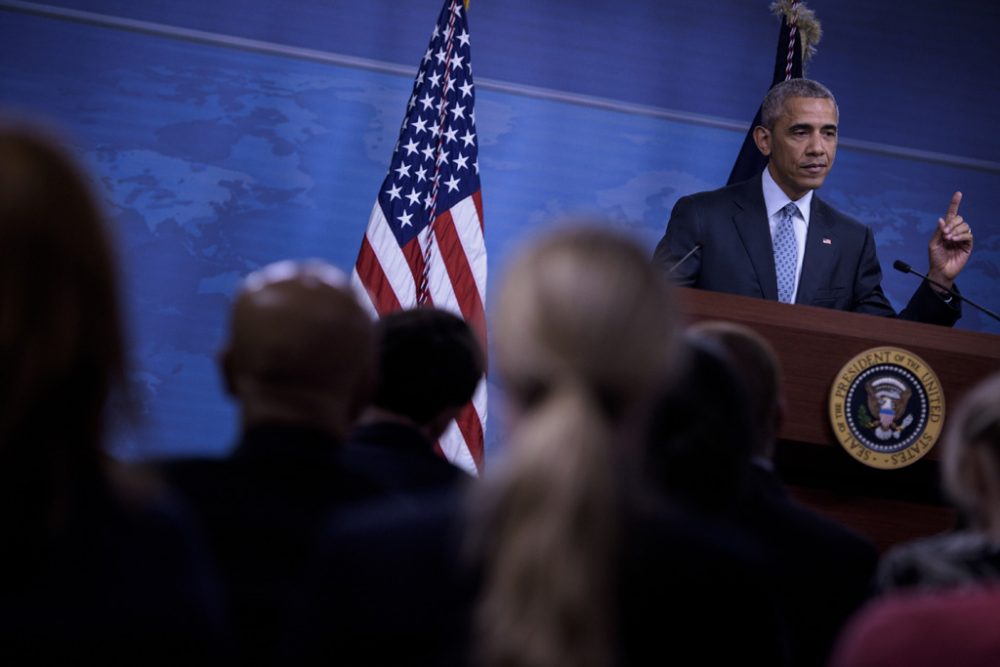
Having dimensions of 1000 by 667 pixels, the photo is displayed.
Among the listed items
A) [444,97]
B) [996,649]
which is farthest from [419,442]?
[444,97]

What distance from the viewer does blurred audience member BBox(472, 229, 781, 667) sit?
900 millimetres

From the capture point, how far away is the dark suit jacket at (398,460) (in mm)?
1607

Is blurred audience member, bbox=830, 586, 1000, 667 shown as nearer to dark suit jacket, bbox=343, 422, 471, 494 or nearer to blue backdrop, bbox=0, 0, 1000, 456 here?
dark suit jacket, bbox=343, 422, 471, 494

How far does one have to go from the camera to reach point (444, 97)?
13.8 ft

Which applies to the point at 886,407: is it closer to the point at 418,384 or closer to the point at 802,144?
the point at 418,384

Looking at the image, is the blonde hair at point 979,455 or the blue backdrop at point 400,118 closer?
the blonde hair at point 979,455

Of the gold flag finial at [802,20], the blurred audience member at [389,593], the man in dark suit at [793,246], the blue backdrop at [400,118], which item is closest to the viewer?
the blurred audience member at [389,593]

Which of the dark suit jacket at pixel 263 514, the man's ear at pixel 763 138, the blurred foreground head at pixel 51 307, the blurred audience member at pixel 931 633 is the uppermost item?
the blurred foreground head at pixel 51 307

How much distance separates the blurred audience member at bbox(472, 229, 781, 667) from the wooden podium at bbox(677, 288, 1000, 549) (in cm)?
154

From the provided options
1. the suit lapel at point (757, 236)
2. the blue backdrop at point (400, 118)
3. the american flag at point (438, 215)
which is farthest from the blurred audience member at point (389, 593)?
the blue backdrop at point (400, 118)

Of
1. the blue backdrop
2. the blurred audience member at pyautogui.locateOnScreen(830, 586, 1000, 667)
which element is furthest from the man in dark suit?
the blurred audience member at pyautogui.locateOnScreen(830, 586, 1000, 667)

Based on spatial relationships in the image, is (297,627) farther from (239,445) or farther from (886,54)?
(886,54)

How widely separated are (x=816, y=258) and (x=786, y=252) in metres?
0.10

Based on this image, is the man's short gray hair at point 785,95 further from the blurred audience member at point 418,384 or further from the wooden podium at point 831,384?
the blurred audience member at point 418,384
